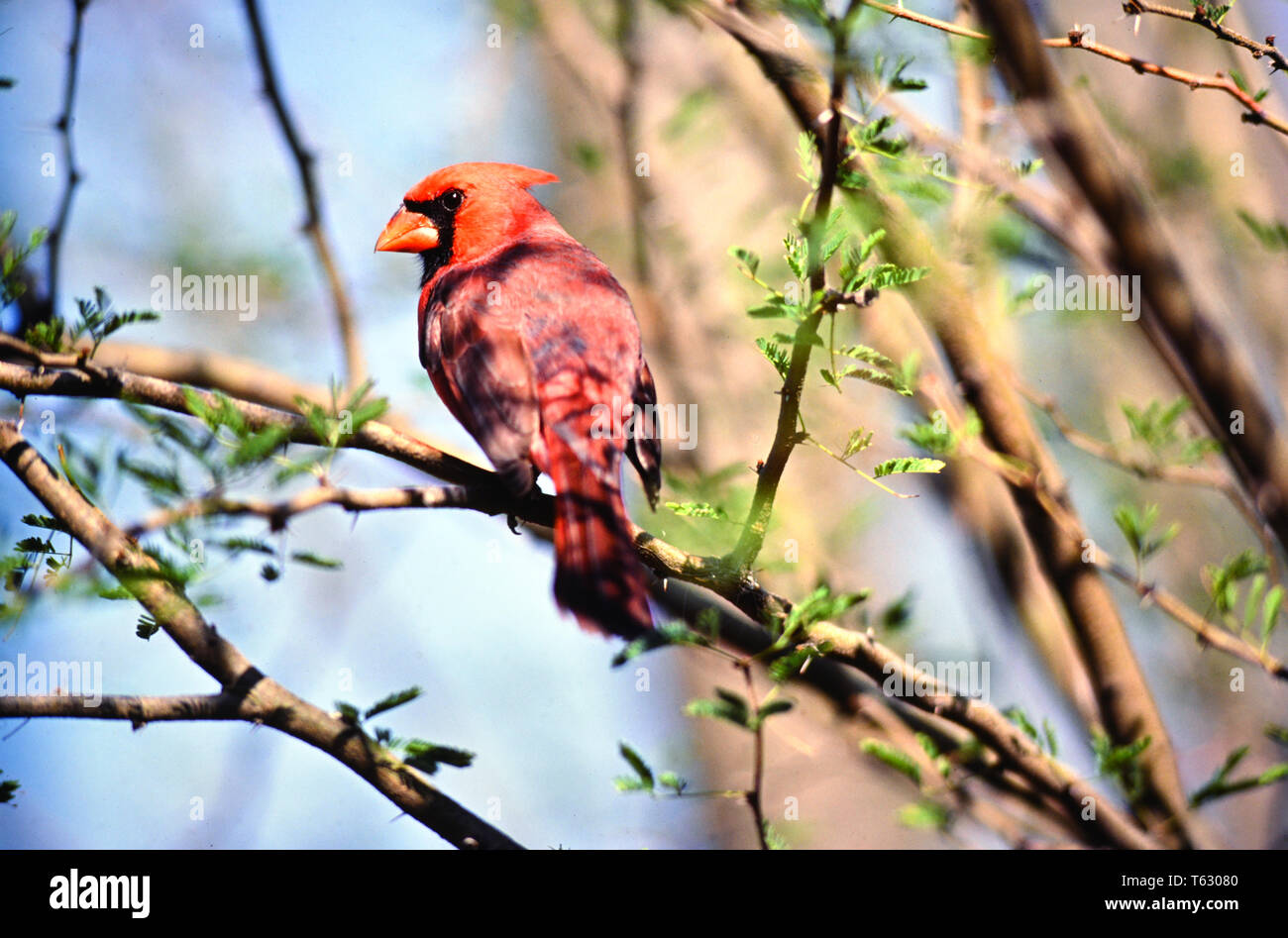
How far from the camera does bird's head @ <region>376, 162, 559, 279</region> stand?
122 inches

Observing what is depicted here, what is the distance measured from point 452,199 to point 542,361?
88cm

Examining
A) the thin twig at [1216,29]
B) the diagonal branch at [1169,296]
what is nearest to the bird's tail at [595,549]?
the thin twig at [1216,29]

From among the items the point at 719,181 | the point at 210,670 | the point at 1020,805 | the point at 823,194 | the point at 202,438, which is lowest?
the point at 1020,805

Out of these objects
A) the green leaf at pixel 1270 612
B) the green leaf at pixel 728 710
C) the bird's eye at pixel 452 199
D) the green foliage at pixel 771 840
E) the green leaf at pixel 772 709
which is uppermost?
the bird's eye at pixel 452 199

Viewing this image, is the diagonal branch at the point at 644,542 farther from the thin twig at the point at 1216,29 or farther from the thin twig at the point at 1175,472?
the thin twig at the point at 1216,29

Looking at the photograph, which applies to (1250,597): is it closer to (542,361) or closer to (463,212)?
(542,361)

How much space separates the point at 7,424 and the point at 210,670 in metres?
0.59

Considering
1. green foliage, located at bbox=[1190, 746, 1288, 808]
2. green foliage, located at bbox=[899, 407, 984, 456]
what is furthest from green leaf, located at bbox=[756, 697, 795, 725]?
green foliage, located at bbox=[1190, 746, 1288, 808]

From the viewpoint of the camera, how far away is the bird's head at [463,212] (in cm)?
310
